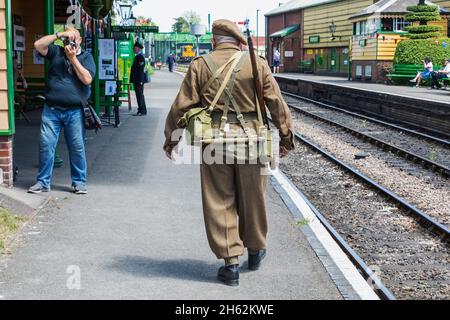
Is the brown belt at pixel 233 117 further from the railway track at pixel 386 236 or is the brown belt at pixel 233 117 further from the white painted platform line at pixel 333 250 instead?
the railway track at pixel 386 236

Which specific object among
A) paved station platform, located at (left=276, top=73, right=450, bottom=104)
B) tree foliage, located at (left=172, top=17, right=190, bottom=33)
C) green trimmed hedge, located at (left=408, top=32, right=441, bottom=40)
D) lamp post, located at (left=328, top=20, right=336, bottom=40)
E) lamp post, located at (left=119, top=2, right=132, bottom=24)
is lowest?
paved station platform, located at (left=276, top=73, right=450, bottom=104)

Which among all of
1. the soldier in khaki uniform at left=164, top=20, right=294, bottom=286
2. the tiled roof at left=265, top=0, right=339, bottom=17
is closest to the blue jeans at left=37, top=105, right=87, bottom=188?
the soldier in khaki uniform at left=164, top=20, right=294, bottom=286

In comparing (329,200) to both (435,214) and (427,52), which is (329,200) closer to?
(435,214)

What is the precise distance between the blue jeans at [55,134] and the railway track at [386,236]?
2.76 metres

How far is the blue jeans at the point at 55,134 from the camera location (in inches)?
337

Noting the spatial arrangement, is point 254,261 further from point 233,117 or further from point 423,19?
point 423,19

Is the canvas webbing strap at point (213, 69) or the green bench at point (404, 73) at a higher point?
the canvas webbing strap at point (213, 69)

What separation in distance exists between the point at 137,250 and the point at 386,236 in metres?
3.07

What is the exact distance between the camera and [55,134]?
8625 mm

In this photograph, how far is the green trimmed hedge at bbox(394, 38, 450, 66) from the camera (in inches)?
1277

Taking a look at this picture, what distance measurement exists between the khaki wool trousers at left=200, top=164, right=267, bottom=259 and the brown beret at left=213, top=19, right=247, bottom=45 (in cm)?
92

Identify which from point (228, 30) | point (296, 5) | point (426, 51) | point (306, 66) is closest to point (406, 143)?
point (228, 30)

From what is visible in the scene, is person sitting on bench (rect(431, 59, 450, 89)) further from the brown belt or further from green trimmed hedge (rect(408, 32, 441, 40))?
the brown belt

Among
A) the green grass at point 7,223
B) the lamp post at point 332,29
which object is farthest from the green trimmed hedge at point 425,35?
the green grass at point 7,223
